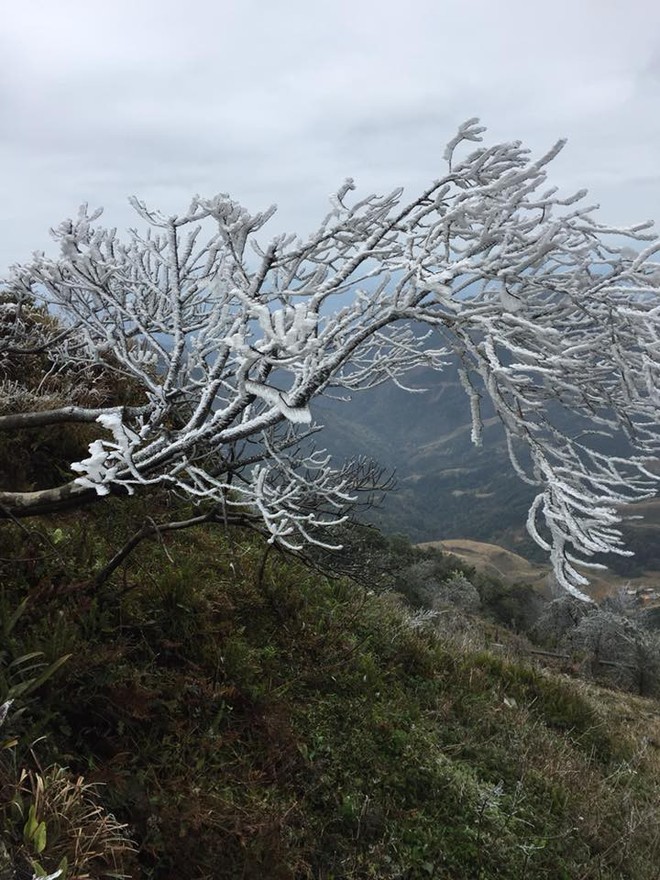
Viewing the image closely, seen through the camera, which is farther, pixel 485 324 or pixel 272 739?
pixel 272 739

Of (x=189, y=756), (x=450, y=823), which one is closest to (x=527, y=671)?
(x=450, y=823)

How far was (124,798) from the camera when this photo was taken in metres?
3.02

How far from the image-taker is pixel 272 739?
13.1 feet

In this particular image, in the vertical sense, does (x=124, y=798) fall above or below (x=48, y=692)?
below

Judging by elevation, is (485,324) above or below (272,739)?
above

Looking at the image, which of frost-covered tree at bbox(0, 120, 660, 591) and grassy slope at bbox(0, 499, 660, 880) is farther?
grassy slope at bbox(0, 499, 660, 880)

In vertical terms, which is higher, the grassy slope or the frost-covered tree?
the frost-covered tree

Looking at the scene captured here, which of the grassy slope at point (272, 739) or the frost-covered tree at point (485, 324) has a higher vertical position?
the frost-covered tree at point (485, 324)

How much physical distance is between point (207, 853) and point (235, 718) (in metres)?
1.04

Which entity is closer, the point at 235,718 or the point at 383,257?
the point at 383,257

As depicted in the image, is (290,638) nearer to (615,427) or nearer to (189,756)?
(189,756)

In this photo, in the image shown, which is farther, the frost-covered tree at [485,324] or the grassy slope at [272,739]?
the grassy slope at [272,739]

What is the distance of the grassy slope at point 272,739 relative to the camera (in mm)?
3131

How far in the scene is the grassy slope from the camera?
10.3ft
